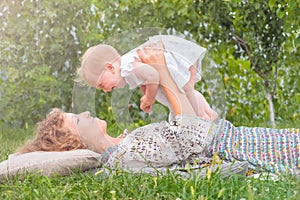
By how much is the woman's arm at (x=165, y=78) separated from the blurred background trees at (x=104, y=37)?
2.24 meters

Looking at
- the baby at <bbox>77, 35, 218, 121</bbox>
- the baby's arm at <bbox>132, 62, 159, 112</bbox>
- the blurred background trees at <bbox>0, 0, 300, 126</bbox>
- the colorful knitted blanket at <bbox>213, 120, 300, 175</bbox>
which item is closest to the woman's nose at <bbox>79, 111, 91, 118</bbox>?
the baby at <bbox>77, 35, 218, 121</bbox>

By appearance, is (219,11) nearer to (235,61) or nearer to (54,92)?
(235,61)

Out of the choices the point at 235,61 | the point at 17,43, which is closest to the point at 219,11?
the point at 235,61

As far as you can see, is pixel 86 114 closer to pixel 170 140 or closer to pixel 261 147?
pixel 170 140

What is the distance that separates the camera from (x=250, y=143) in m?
2.67

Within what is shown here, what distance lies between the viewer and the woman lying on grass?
2381mm

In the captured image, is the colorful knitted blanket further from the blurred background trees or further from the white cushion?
the blurred background trees

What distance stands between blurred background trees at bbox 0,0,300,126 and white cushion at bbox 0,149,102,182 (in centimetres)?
211

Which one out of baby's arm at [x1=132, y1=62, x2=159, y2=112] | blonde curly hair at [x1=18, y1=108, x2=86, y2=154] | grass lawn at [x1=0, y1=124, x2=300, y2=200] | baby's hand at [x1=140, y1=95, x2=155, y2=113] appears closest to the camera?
grass lawn at [x1=0, y1=124, x2=300, y2=200]

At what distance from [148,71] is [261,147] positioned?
2.19 ft

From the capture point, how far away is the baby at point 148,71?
7.57ft

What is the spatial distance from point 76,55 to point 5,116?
71cm

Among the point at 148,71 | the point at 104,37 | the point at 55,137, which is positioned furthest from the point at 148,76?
the point at 104,37

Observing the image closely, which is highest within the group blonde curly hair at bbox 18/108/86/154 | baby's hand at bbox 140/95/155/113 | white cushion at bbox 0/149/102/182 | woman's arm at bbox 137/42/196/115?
woman's arm at bbox 137/42/196/115
